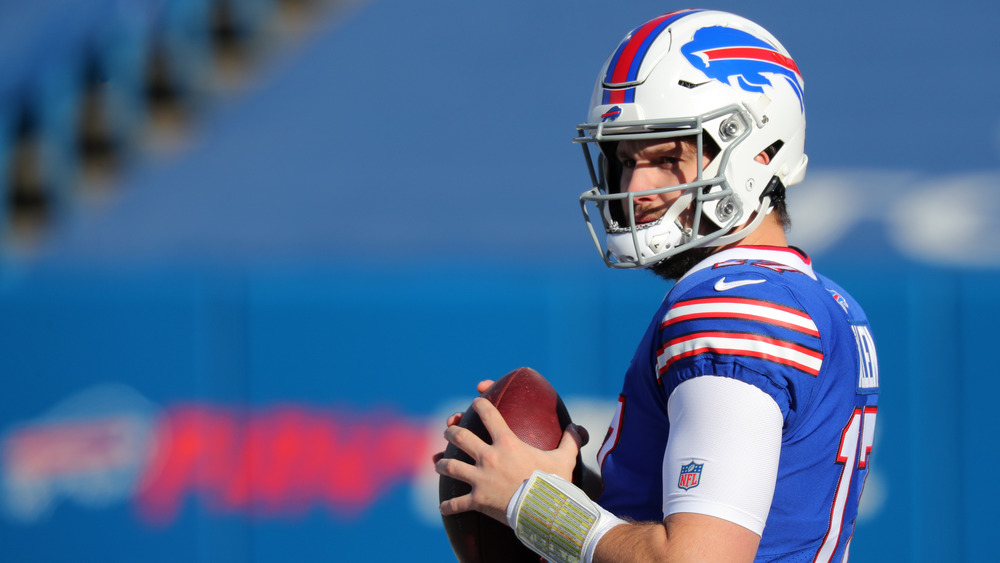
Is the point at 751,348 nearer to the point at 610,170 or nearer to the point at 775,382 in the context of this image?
the point at 775,382

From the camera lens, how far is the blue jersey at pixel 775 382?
1.16 meters

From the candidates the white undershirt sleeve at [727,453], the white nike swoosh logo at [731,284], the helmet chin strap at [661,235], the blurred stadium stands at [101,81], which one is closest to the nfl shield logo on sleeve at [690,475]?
the white undershirt sleeve at [727,453]

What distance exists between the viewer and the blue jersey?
3.81 ft

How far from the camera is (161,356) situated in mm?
3684

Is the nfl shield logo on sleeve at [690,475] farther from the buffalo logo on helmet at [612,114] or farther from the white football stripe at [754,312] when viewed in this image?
the buffalo logo on helmet at [612,114]

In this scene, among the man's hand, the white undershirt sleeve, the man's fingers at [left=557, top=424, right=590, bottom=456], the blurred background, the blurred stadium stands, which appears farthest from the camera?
the blurred stadium stands

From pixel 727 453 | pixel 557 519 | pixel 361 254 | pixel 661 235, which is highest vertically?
pixel 661 235

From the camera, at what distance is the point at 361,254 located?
19.1 feet

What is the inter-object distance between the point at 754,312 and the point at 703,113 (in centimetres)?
40

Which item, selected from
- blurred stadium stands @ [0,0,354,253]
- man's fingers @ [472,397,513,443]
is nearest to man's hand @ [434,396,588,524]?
man's fingers @ [472,397,513,443]

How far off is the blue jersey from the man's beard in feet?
0.27

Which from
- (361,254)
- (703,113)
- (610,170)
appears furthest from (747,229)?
(361,254)

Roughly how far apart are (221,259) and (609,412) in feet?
5.55

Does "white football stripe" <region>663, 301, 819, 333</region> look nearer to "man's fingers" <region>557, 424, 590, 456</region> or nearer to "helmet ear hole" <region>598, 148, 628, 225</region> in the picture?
"man's fingers" <region>557, 424, 590, 456</region>
